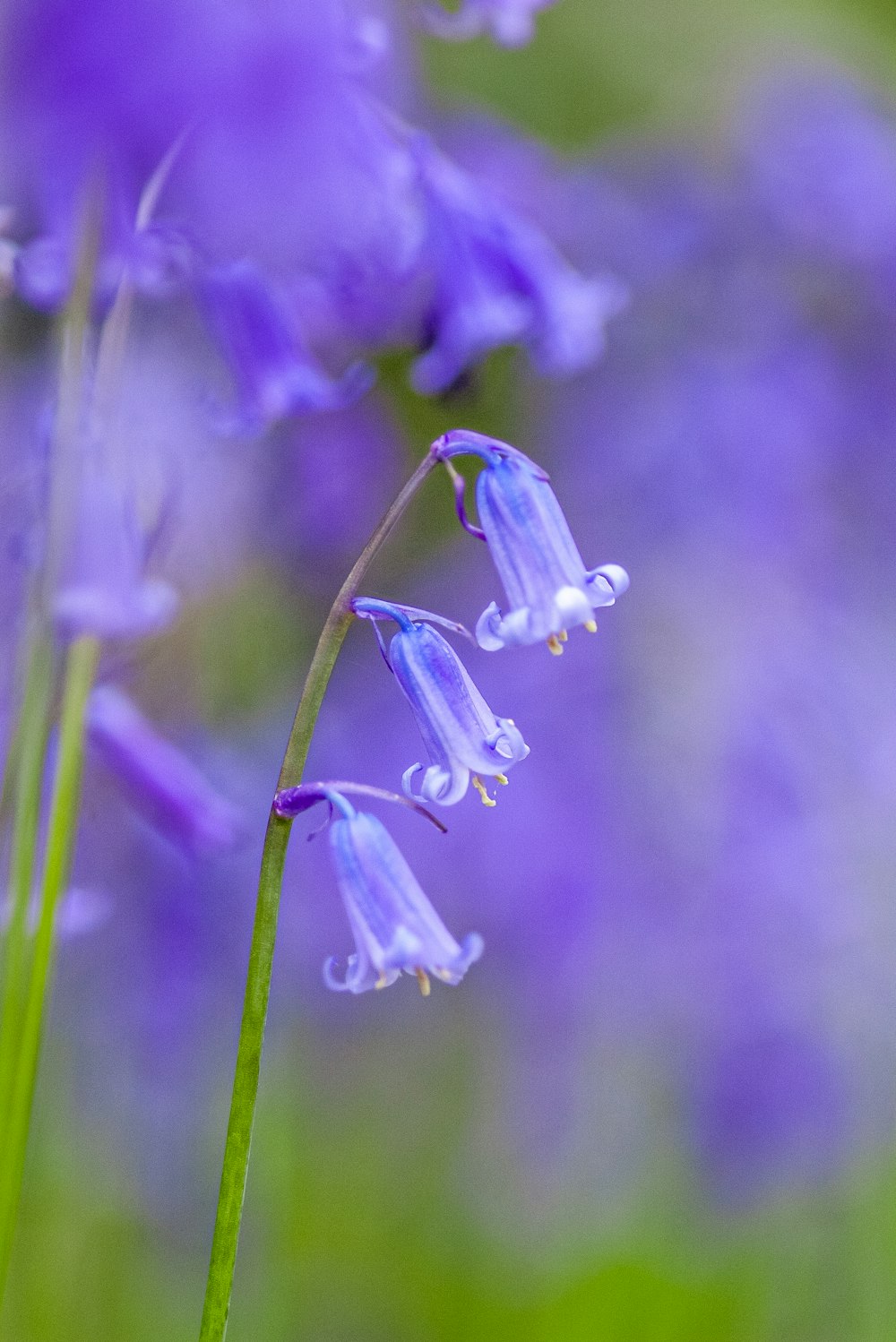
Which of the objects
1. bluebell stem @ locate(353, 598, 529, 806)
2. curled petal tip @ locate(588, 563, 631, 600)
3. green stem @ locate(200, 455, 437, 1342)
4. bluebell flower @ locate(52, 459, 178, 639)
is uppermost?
bluebell flower @ locate(52, 459, 178, 639)

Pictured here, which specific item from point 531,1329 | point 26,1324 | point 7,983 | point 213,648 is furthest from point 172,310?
point 531,1329

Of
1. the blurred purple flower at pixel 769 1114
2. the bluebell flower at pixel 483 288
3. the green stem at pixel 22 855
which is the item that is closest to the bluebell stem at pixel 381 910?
the green stem at pixel 22 855

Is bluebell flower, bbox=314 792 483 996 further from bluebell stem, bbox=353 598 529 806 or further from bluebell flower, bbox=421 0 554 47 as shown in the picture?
bluebell flower, bbox=421 0 554 47

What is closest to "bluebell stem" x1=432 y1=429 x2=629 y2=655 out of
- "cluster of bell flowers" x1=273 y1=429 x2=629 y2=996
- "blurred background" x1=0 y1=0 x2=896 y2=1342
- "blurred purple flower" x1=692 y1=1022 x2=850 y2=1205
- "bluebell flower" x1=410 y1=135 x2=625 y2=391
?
"cluster of bell flowers" x1=273 y1=429 x2=629 y2=996

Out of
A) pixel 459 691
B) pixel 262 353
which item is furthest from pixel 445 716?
pixel 262 353

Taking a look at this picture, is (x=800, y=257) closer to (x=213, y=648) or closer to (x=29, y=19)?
(x=213, y=648)

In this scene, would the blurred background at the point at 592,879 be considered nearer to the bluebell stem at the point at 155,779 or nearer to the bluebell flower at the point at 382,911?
the bluebell stem at the point at 155,779
